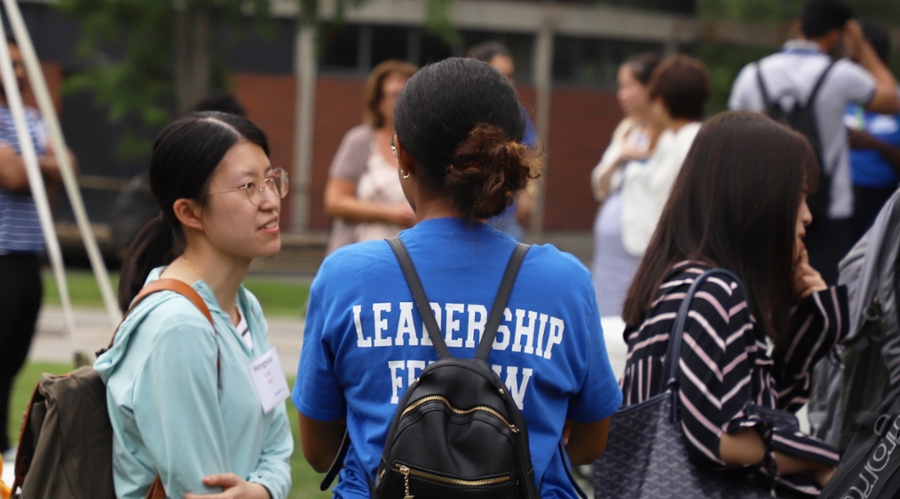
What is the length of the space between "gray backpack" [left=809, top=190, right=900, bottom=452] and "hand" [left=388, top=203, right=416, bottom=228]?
93.7 inches

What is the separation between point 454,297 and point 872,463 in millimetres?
1210

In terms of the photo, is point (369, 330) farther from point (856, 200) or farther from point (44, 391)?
point (856, 200)

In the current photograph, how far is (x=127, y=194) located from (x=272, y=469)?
443 centimetres

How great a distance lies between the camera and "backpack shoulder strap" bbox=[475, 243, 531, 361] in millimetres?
2066

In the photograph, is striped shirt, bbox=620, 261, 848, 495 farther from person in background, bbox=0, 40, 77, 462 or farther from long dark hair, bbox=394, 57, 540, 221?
person in background, bbox=0, 40, 77, 462

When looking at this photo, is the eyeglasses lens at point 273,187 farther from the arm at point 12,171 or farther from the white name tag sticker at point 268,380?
the arm at point 12,171

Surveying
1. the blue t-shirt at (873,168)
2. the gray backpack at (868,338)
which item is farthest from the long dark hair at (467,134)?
the blue t-shirt at (873,168)

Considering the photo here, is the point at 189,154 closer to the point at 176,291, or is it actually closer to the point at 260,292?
the point at 176,291

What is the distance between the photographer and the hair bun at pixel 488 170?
2.06 metres

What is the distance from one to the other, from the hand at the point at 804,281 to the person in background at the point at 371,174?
2709 millimetres

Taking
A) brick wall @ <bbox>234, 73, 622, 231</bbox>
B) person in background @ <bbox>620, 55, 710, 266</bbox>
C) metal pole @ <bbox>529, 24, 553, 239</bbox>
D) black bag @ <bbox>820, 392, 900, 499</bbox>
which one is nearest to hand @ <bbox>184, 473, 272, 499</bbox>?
black bag @ <bbox>820, 392, 900, 499</bbox>

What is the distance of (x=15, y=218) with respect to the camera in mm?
5285

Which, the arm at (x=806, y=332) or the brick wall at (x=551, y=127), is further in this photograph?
the brick wall at (x=551, y=127)

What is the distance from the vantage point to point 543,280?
217cm
